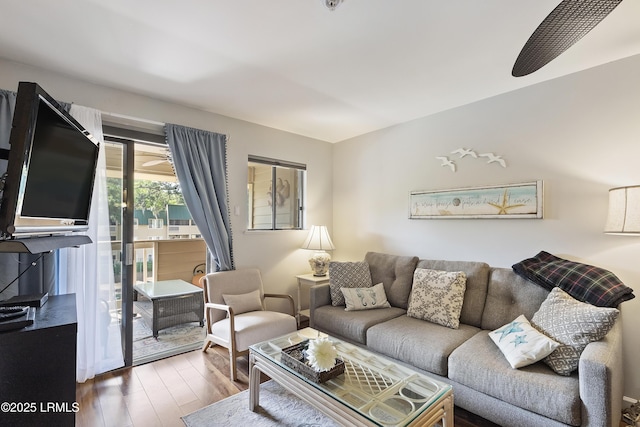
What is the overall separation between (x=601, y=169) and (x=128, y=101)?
3926mm

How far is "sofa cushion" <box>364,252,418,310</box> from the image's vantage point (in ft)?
9.93

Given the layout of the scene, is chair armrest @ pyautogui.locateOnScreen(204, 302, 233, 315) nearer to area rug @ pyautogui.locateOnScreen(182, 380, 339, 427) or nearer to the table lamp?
area rug @ pyautogui.locateOnScreen(182, 380, 339, 427)

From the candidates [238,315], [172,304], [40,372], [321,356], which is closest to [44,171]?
[40,372]

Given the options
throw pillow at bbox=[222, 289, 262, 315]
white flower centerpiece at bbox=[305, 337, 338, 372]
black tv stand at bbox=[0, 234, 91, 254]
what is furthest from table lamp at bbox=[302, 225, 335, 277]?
black tv stand at bbox=[0, 234, 91, 254]

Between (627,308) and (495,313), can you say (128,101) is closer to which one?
(495,313)

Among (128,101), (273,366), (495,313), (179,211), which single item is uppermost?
(128,101)

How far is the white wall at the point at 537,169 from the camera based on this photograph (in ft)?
7.08

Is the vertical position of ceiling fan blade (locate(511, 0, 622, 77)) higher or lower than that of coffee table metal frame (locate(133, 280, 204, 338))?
higher

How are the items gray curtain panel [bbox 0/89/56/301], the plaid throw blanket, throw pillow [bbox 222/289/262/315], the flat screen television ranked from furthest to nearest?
throw pillow [bbox 222/289/262/315] → gray curtain panel [bbox 0/89/56/301] → the plaid throw blanket → the flat screen television

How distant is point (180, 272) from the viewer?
187 inches

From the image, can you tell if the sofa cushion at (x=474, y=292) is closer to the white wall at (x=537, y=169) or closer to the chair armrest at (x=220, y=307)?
the white wall at (x=537, y=169)

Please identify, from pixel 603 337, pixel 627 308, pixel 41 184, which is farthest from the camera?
pixel 627 308

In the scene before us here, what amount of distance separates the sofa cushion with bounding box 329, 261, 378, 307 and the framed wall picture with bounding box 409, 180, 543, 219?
0.86 meters

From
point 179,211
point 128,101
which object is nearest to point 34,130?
point 128,101
